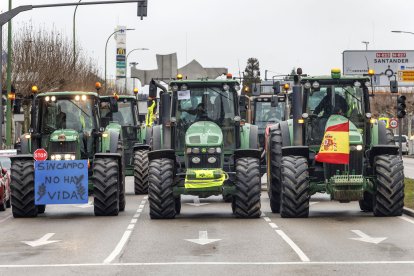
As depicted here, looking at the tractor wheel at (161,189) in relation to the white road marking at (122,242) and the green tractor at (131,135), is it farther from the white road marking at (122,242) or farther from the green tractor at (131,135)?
the green tractor at (131,135)

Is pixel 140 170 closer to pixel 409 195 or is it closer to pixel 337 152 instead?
pixel 409 195

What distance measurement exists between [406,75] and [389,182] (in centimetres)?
7628

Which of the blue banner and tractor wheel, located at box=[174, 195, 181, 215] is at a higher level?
the blue banner

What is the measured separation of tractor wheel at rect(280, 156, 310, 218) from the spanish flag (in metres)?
0.48

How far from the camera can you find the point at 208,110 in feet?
85.2

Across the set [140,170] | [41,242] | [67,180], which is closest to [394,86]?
[140,170]

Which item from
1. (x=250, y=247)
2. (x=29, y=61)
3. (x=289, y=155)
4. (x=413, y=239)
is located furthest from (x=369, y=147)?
(x=29, y=61)

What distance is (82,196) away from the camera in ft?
86.5

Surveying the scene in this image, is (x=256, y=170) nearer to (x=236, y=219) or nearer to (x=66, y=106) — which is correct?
(x=236, y=219)

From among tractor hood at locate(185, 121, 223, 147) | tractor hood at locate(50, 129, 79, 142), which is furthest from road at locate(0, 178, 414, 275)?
tractor hood at locate(50, 129, 79, 142)

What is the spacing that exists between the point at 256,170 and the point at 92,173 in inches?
186

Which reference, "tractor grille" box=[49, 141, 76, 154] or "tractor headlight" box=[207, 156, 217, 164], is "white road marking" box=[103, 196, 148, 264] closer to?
"tractor headlight" box=[207, 156, 217, 164]

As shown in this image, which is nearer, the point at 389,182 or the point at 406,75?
Answer: the point at 389,182

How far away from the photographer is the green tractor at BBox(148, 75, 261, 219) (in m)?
24.5
